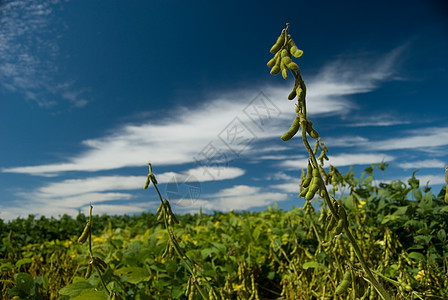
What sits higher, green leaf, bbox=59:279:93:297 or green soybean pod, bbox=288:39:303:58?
green soybean pod, bbox=288:39:303:58

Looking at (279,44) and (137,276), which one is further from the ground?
(279,44)

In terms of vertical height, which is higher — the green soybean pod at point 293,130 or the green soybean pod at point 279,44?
the green soybean pod at point 279,44

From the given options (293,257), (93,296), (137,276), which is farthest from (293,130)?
(293,257)

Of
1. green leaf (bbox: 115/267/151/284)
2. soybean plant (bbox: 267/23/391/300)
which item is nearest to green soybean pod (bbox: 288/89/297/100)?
soybean plant (bbox: 267/23/391/300)

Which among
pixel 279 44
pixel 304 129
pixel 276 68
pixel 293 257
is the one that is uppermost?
pixel 279 44

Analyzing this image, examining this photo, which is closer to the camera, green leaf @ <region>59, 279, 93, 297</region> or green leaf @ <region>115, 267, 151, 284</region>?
green leaf @ <region>59, 279, 93, 297</region>

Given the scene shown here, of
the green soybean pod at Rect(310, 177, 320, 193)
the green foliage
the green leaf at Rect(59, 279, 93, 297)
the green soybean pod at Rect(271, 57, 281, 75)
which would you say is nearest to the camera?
the green soybean pod at Rect(310, 177, 320, 193)

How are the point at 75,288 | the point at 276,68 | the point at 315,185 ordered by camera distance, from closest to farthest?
the point at 315,185, the point at 276,68, the point at 75,288

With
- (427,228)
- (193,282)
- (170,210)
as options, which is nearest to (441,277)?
(427,228)

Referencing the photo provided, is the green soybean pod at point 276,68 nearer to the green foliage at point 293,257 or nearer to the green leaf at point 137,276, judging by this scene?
the green foliage at point 293,257

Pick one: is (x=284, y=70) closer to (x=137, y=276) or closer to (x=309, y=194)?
(x=309, y=194)

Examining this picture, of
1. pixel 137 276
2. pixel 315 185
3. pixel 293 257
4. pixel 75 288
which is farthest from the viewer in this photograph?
pixel 293 257

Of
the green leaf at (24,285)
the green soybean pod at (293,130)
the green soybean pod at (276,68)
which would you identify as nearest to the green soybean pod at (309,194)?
the green soybean pod at (293,130)

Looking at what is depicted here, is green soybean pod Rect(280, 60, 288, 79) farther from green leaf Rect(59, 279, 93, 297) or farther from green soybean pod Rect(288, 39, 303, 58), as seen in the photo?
green leaf Rect(59, 279, 93, 297)
